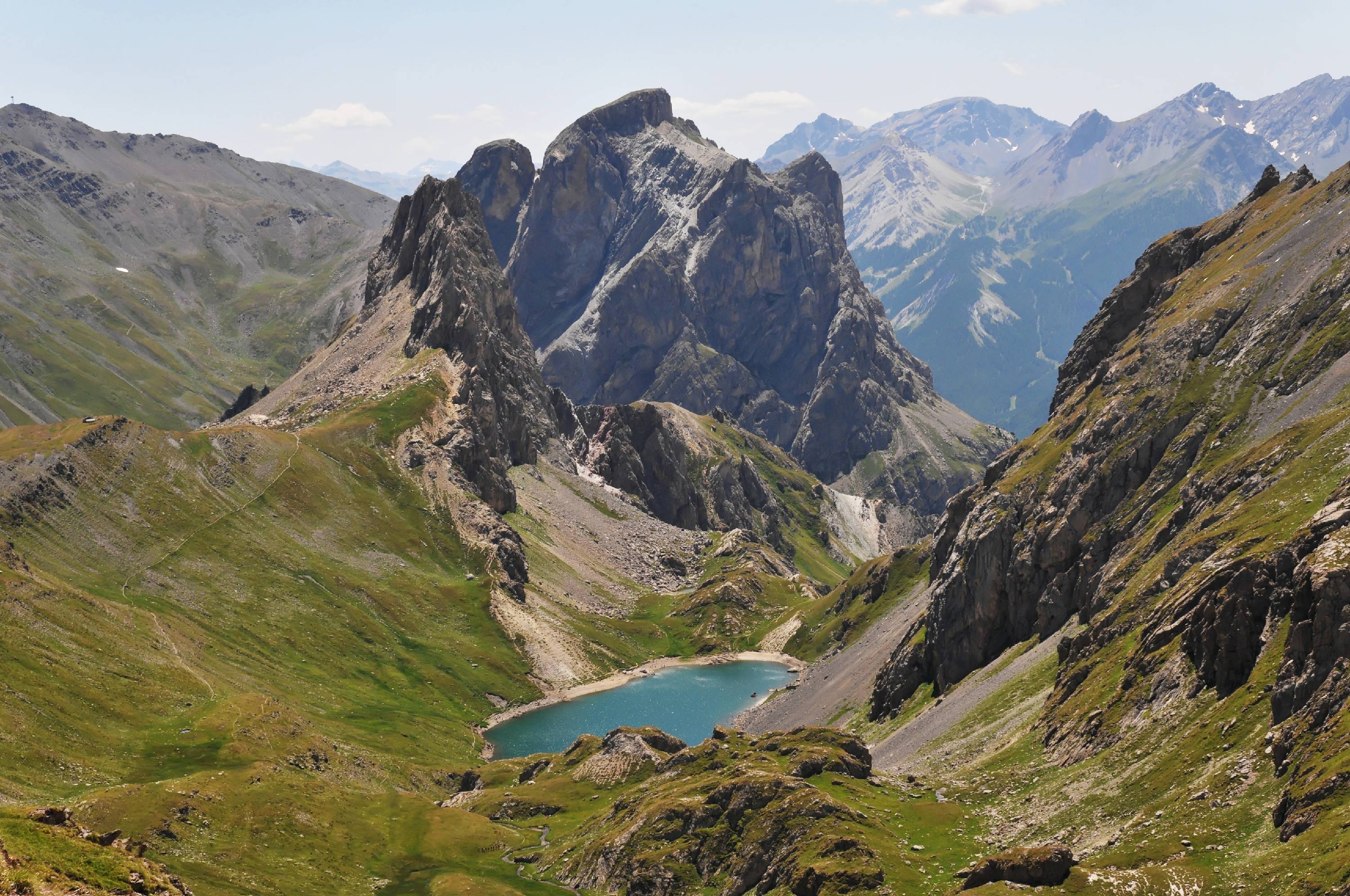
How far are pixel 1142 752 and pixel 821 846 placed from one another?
25.6 m

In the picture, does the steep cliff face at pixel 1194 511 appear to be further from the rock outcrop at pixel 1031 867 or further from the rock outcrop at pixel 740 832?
the rock outcrop at pixel 740 832

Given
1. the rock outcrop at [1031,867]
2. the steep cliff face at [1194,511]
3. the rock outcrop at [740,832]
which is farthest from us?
the rock outcrop at [740,832]

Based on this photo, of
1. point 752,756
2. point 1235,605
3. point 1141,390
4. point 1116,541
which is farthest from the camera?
point 1141,390

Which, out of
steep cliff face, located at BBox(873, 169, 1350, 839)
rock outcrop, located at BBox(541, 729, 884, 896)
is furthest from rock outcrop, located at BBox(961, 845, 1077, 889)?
rock outcrop, located at BBox(541, 729, 884, 896)

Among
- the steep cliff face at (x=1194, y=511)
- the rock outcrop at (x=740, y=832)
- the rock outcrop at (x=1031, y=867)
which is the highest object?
the steep cliff face at (x=1194, y=511)

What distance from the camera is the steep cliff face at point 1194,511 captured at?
81.0 metres

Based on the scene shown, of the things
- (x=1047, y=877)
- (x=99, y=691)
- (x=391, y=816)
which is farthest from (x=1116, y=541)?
(x=99, y=691)

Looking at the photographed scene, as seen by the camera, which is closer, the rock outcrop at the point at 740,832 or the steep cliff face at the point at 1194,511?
the steep cliff face at the point at 1194,511

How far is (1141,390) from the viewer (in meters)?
157

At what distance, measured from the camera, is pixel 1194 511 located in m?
128

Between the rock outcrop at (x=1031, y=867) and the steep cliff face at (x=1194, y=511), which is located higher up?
the steep cliff face at (x=1194, y=511)

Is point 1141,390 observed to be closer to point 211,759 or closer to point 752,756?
point 752,756

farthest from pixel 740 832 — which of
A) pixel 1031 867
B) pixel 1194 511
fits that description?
pixel 1194 511

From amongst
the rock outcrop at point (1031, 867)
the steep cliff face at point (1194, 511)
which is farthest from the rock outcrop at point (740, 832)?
the steep cliff face at point (1194, 511)
